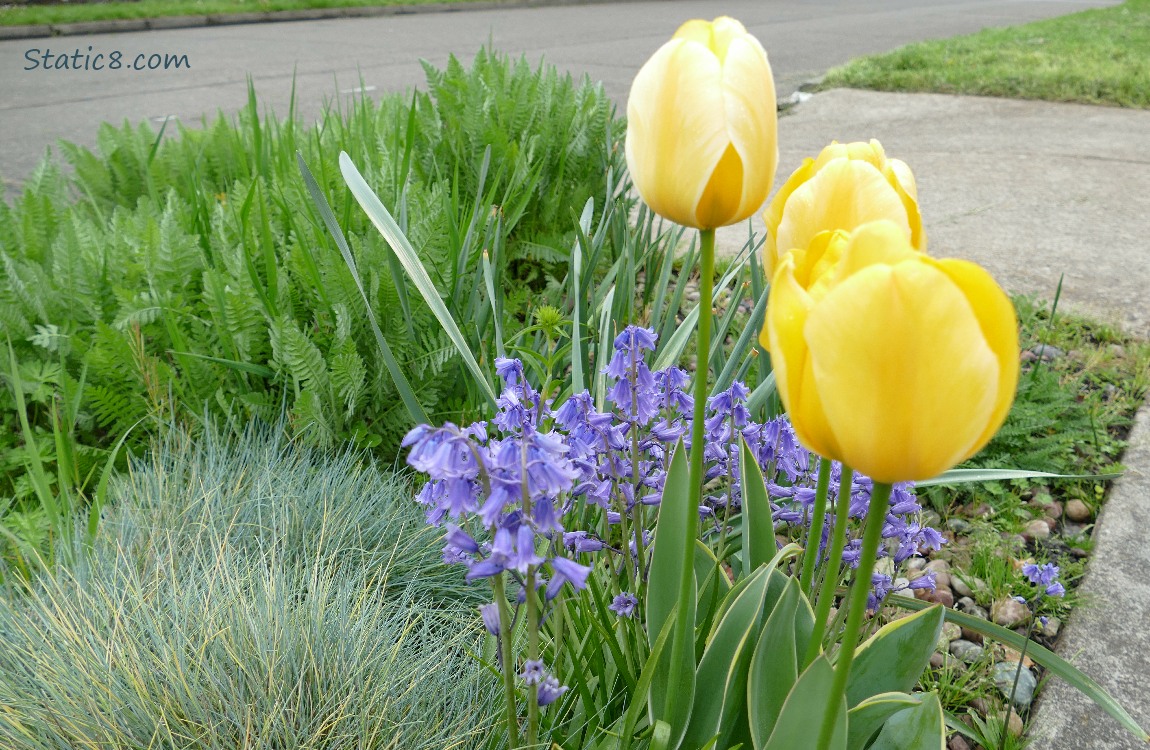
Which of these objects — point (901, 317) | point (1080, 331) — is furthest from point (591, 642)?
point (1080, 331)

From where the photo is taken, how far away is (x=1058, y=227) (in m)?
4.04

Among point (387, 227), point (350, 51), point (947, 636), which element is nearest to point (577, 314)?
point (387, 227)

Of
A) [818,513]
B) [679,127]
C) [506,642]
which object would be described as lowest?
[506,642]

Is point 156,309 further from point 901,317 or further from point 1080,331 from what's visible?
point 1080,331

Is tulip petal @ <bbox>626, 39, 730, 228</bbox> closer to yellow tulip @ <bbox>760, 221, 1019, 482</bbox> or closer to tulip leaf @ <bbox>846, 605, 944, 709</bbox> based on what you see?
yellow tulip @ <bbox>760, 221, 1019, 482</bbox>

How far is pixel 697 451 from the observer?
847 mm

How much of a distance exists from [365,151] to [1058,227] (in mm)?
3057

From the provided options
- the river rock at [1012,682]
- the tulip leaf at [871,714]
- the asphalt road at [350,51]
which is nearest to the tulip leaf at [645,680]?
the tulip leaf at [871,714]

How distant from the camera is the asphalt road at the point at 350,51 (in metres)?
6.66

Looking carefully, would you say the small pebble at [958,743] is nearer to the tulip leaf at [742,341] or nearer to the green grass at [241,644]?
the tulip leaf at [742,341]

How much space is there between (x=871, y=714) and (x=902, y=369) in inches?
23.7

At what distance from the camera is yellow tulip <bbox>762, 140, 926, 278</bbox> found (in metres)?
0.81

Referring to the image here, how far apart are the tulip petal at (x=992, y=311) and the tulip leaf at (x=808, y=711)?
0.39m

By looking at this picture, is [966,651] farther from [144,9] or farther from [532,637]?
[144,9]
